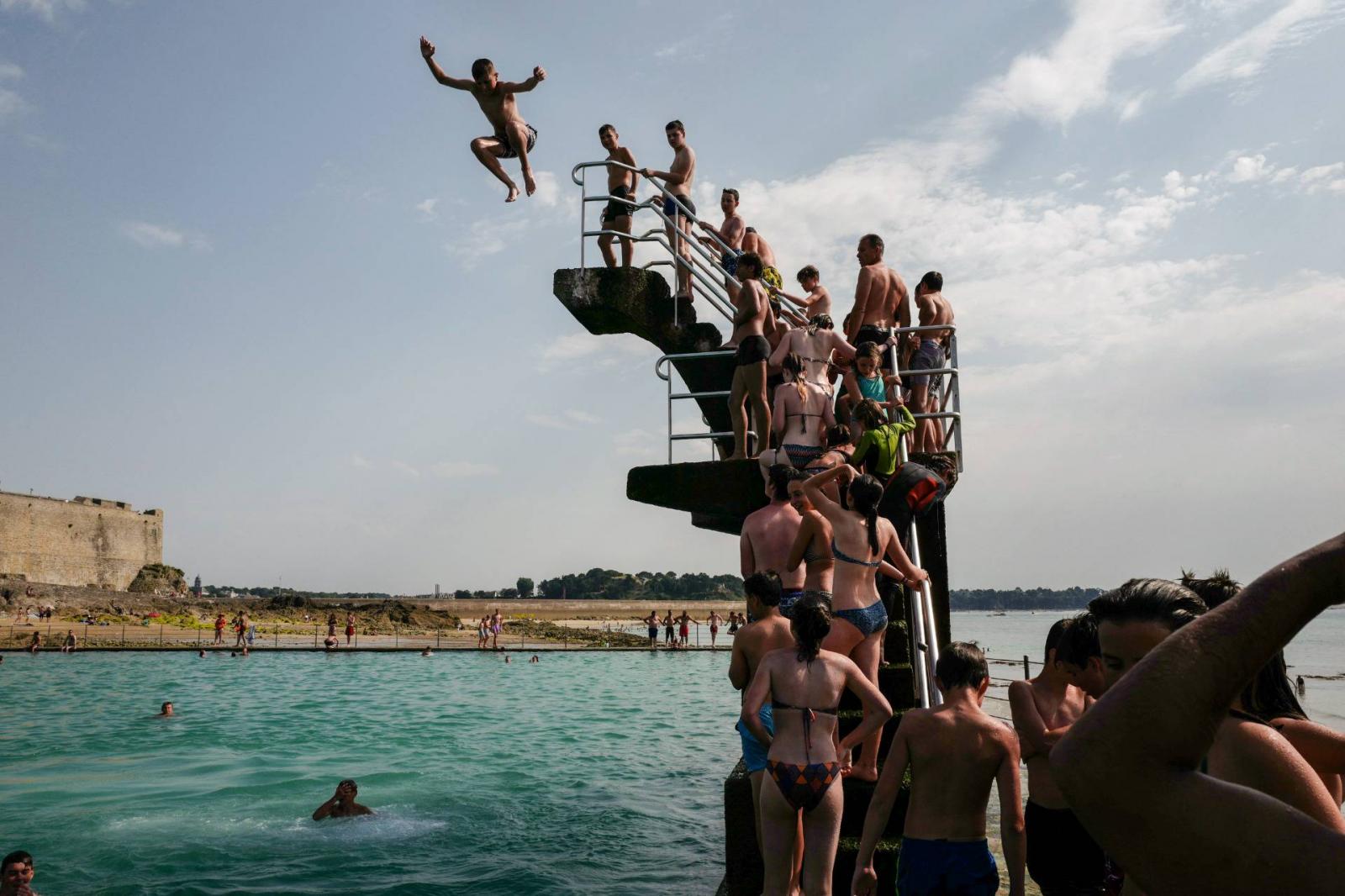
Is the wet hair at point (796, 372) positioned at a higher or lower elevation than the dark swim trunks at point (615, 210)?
lower

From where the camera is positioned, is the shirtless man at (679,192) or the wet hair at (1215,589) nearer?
the wet hair at (1215,589)

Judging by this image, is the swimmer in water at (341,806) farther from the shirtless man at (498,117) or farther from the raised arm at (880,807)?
the raised arm at (880,807)

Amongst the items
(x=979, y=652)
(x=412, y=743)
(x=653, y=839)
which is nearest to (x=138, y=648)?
(x=412, y=743)

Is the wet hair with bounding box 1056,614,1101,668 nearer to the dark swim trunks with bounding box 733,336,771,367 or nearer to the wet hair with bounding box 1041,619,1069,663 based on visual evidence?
the wet hair with bounding box 1041,619,1069,663

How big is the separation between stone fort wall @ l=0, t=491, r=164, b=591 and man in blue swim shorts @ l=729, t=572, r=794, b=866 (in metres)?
81.2

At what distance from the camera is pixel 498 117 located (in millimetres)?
11086

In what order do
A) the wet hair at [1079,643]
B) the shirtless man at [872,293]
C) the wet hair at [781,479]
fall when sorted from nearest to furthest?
the wet hair at [1079,643] → the wet hair at [781,479] → the shirtless man at [872,293]

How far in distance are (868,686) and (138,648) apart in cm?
4439

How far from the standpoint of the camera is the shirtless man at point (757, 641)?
5434mm

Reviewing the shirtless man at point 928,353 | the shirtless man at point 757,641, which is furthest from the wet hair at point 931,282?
the shirtless man at point 757,641

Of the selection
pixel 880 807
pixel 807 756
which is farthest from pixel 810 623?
pixel 880 807

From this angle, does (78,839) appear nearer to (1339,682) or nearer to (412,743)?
(412,743)

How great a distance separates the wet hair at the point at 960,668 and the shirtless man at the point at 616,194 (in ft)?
25.9

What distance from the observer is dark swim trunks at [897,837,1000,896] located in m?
4.09
